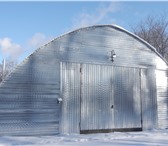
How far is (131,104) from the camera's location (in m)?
13.9

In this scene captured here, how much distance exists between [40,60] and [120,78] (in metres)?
4.01

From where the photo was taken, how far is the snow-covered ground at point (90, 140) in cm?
1009

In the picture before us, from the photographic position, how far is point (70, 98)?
12.4 metres

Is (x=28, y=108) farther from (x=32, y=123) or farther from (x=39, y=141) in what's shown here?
(x=39, y=141)

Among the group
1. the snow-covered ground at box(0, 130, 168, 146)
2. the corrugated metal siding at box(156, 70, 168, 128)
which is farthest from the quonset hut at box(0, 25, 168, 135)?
the snow-covered ground at box(0, 130, 168, 146)

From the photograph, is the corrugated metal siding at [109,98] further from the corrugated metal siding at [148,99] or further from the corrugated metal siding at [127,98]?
the corrugated metal siding at [148,99]

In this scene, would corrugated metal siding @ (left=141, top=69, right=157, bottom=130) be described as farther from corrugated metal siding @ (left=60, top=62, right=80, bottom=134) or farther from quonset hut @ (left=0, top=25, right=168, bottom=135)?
corrugated metal siding @ (left=60, top=62, right=80, bottom=134)

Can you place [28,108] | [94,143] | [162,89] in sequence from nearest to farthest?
[94,143], [28,108], [162,89]

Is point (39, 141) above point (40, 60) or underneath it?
underneath

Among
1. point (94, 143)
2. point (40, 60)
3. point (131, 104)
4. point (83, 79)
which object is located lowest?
point (94, 143)

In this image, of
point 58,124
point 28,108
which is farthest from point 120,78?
point 28,108

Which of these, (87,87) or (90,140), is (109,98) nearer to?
(87,87)

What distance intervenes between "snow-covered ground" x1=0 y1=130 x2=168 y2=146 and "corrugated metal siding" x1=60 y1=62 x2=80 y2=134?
65 centimetres

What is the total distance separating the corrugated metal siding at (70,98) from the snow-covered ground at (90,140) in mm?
655
